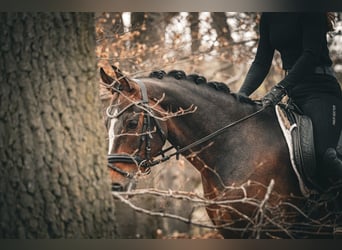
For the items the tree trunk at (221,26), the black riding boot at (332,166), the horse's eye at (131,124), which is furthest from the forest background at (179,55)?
the black riding boot at (332,166)

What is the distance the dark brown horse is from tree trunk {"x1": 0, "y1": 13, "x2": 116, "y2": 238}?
0.65 metres

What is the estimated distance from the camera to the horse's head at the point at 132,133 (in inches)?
143

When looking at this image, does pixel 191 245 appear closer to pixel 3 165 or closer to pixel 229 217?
pixel 229 217

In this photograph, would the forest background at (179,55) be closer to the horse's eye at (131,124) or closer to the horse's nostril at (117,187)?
the horse's nostril at (117,187)

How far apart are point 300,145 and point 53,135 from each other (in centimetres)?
150

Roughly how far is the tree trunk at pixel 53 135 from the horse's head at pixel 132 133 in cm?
58

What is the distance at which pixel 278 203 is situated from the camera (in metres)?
3.76

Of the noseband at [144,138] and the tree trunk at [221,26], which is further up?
the tree trunk at [221,26]

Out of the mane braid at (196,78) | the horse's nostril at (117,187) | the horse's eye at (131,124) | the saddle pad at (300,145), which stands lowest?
the horse's nostril at (117,187)

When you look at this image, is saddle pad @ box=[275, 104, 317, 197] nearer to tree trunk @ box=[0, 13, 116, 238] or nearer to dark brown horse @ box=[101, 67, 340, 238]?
dark brown horse @ box=[101, 67, 340, 238]

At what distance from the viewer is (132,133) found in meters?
3.65
